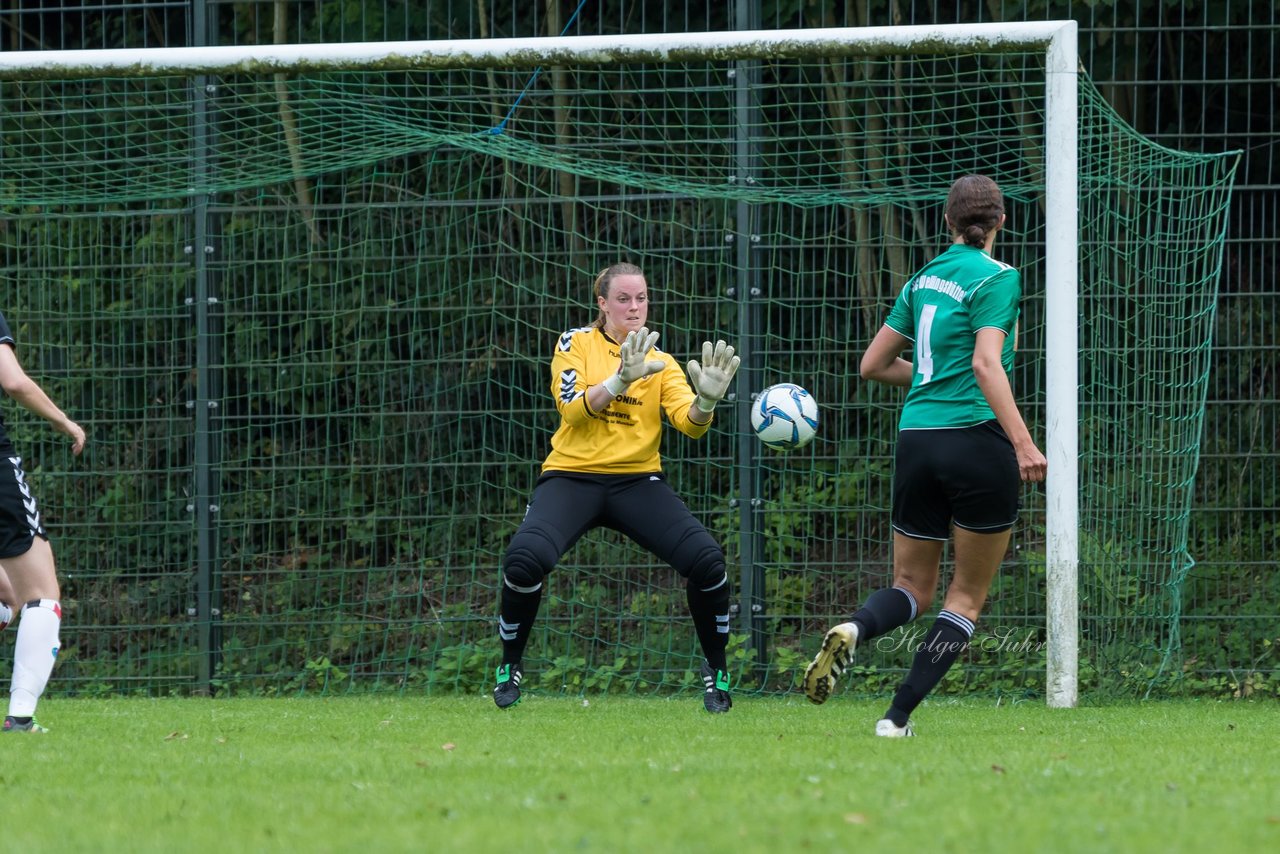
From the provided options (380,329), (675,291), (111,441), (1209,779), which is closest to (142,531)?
(111,441)

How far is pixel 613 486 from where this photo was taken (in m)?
6.81

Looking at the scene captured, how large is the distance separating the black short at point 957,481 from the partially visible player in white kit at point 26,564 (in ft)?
10.1

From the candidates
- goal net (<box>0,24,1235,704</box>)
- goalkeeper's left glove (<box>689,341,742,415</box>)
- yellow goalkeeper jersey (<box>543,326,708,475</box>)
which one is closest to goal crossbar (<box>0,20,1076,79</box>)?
goal net (<box>0,24,1235,704</box>)

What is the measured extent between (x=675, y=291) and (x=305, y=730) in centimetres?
369

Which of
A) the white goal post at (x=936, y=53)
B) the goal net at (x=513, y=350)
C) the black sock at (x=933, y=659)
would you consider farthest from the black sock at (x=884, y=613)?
the goal net at (x=513, y=350)

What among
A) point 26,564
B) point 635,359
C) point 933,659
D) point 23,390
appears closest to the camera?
point 933,659

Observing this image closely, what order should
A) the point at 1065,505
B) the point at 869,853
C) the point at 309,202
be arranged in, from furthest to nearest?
the point at 309,202 → the point at 1065,505 → the point at 869,853

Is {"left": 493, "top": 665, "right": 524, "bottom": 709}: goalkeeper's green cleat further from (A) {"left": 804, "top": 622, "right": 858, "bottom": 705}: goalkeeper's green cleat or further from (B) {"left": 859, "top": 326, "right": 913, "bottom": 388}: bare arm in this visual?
(B) {"left": 859, "top": 326, "right": 913, "bottom": 388}: bare arm

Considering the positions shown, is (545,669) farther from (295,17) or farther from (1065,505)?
(295,17)

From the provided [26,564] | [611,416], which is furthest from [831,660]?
[26,564]

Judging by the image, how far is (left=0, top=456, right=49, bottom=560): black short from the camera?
5.80 meters

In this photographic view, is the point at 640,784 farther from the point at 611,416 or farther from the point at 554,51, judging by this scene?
the point at 554,51

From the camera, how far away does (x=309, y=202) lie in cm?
1013

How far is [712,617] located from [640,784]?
2.60 meters
